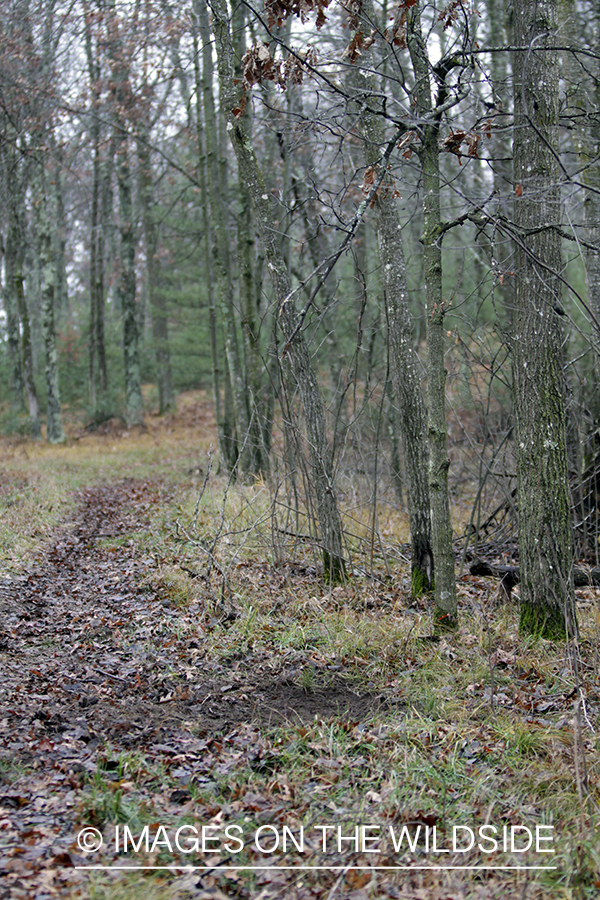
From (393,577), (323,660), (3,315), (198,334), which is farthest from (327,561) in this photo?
(3,315)

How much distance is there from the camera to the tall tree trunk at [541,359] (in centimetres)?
499

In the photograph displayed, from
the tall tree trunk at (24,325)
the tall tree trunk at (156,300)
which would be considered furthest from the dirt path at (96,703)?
the tall tree trunk at (156,300)

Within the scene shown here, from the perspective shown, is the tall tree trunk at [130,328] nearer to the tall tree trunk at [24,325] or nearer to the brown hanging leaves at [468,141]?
the tall tree trunk at [24,325]

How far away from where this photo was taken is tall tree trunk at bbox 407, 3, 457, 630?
5008 millimetres

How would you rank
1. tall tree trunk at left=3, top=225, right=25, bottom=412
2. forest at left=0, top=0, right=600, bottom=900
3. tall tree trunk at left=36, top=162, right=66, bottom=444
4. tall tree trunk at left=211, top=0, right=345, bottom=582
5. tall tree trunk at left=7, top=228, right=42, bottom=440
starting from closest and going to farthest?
forest at left=0, top=0, right=600, bottom=900
tall tree trunk at left=211, top=0, right=345, bottom=582
tall tree trunk at left=7, top=228, right=42, bottom=440
tall tree trunk at left=36, top=162, right=66, bottom=444
tall tree trunk at left=3, top=225, right=25, bottom=412

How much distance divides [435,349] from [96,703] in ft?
11.1

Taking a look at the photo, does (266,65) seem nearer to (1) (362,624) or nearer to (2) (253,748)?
(1) (362,624)

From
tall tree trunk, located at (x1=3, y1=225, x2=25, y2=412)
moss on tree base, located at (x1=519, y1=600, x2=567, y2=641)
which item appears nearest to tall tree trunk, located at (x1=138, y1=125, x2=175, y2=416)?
tall tree trunk, located at (x1=3, y1=225, x2=25, y2=412)

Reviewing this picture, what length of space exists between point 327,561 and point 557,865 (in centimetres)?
385

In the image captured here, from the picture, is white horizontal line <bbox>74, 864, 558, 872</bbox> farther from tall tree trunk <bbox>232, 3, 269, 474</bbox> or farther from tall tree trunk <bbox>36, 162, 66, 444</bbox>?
tall tree trunk <bbox>36, 162, 66, 444</bbox>

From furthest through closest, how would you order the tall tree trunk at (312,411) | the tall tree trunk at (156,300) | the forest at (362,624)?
the tall tree trunk at (156,300), the tall tree trunk at (312,411), the forest at (362,624)

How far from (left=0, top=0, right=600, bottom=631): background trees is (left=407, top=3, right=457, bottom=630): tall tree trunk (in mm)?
18

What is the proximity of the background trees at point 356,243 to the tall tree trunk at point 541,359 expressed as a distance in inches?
0.6

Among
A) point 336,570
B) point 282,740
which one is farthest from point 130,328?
point 282,740
